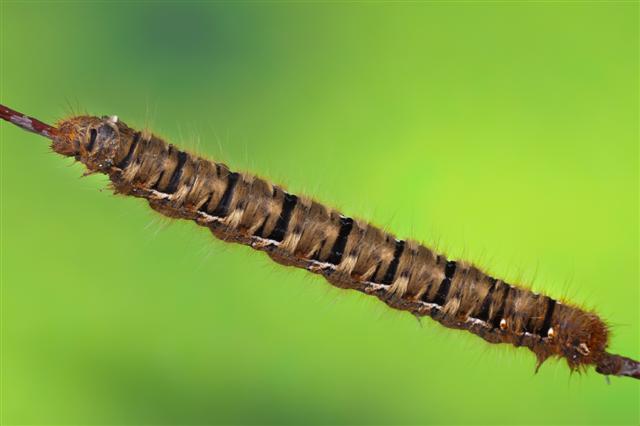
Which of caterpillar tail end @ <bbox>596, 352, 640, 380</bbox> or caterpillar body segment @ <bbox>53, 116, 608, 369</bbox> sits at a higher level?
caterpillar body segment @ <bbox>53, 116, 608, 369</bbox>

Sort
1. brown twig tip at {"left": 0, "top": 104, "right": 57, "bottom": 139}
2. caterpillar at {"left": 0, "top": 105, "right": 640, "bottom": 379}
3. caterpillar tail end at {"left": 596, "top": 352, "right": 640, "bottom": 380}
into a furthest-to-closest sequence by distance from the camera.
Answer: caterpillar at {"left": 0, "top": 105, "right": 640, "bottom": 379}, caterpillar tail end at {"left": 596, "top": 352, "right": 640, "bottom": 380}, brown twig tip at {"left": 0, "top": 104, "right": 57, "bottom": 139}

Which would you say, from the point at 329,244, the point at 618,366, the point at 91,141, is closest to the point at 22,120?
the point at 91,141

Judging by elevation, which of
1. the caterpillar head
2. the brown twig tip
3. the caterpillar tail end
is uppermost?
the caterpillar head

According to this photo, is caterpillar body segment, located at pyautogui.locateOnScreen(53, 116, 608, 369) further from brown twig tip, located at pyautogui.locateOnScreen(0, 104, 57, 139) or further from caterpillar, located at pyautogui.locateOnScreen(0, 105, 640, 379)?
brown twig tip, located at pyautogui.locateOnScreen(0, 104, 57, 139)

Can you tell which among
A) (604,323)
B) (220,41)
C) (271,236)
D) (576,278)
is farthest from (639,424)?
(220,41)

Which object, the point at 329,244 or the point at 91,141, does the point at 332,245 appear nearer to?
the point at 329,244

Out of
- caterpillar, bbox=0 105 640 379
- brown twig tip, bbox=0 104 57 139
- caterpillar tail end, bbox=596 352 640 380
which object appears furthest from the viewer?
caterpillar, bbox=0 105 640 379

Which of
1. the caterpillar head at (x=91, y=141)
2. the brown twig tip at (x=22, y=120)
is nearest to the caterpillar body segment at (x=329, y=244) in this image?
the caterpillar head at (x=91, y=141)

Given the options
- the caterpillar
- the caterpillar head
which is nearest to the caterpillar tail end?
the caterpillar

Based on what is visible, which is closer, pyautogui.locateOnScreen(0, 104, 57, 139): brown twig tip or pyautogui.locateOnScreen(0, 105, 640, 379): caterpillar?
pyautogui.locateOnScreen(0, 104, 57, 139): brown twig tip
